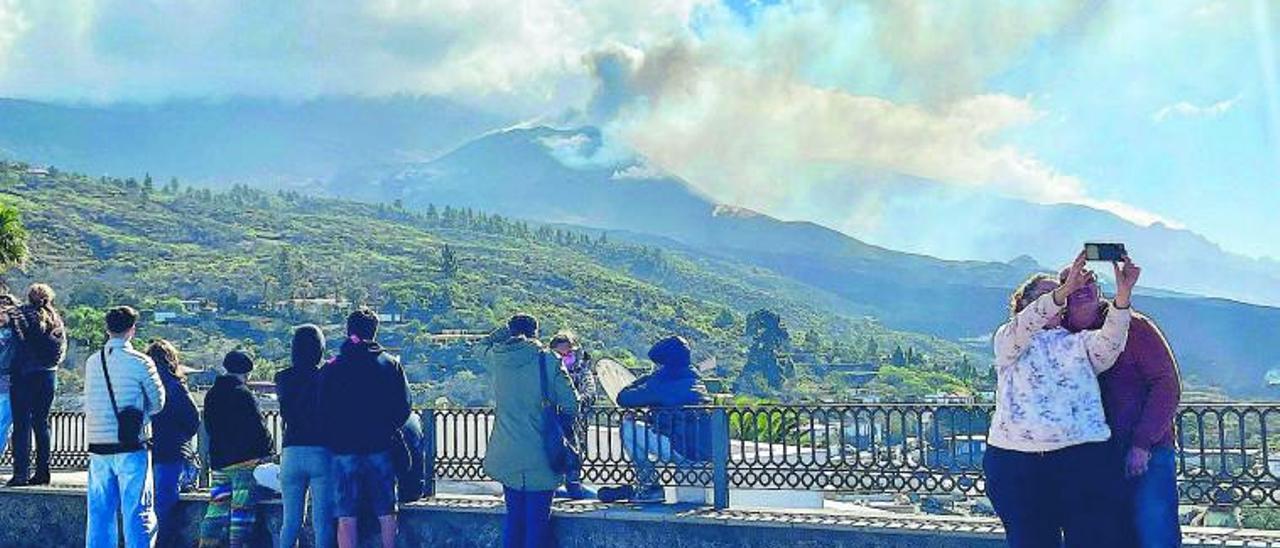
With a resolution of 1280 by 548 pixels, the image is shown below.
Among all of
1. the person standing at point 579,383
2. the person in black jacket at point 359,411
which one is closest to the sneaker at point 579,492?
the person standing at point 579,383

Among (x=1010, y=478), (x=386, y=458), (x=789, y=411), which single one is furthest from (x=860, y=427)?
(x=386, y=458)

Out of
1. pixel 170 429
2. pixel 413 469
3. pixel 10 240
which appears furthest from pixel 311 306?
pixel 413 469

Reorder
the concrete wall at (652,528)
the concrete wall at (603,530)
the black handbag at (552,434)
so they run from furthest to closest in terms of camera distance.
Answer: the black handbag at (552,434)
the concrete wall at (603,530)
the concrete wall at (652,528)

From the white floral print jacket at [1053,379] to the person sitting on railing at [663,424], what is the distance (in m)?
2.95

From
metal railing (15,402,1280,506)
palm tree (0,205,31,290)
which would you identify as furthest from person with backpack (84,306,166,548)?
palm tree (0,205,31,290)

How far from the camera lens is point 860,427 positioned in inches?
276

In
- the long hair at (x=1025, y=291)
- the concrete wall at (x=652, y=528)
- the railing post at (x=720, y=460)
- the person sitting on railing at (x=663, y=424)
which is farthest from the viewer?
the person sitting on railing at (x=663, y=424)

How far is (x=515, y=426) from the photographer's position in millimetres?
6832

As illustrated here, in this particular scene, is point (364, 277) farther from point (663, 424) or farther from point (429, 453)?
point (663, 424)

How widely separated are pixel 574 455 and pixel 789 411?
1.41 meters

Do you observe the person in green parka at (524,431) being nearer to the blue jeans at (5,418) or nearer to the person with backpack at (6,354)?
the person with backpack at (6,354)

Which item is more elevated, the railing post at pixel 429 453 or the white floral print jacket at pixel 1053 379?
the white floral print jacket at pixel 1053 379

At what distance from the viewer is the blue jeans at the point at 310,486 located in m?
7.02

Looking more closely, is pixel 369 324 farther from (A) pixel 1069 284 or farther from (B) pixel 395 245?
(B) pixel 395 245
